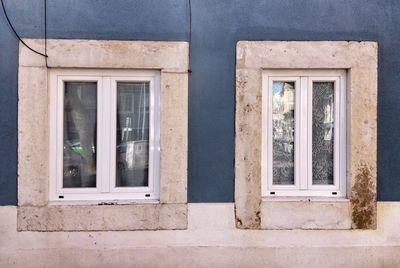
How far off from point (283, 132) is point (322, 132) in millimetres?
395

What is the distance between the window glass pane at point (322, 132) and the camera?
4867mm

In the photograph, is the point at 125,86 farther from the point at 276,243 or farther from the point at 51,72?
the point at 276,243

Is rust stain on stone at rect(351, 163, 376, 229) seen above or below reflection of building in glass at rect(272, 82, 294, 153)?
below

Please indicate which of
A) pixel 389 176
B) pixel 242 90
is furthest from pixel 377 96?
pixel 242 90

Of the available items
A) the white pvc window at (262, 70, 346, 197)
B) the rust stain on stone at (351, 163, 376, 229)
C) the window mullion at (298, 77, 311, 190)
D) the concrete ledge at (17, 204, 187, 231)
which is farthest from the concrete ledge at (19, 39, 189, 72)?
the rust stain on stone at (351, 163, 376, 229)

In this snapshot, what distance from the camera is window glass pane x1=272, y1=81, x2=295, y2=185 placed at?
16.0ft

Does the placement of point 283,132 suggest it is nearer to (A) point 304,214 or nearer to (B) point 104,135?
(A) point 304,214

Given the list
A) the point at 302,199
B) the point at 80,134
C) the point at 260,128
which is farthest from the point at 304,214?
the point at 80,134

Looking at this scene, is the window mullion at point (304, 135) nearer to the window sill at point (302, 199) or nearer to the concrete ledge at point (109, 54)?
the window sill at point (302, 199)

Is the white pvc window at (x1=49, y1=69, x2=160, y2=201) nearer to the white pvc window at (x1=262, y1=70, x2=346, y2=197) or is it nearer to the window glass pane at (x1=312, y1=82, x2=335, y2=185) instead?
the white pvc window at (x1=262, y1=70, x2=346, y2=197)

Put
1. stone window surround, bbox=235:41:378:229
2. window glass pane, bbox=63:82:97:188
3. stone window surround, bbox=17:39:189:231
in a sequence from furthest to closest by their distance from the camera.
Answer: window glass pane, bbox=63:82:97:188 < stone window surround, bbox=235:41:378:229 < stone window surround, bbox=17:39:189:231

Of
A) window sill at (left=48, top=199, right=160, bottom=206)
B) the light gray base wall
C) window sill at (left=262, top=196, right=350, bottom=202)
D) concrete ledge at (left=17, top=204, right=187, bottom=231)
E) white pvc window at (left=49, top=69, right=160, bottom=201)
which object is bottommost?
the light gray base wall

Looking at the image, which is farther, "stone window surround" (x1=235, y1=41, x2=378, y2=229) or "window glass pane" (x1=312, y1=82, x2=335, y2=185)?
"window glass pane" (x1=312, y1=82, x2=335, y2=185)

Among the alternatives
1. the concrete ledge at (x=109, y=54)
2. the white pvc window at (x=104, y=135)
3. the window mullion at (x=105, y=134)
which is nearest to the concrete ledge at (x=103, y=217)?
the white pvc window at (x=104, y=135)
